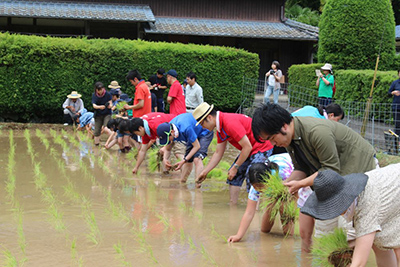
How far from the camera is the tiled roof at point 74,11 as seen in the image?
1884 cm

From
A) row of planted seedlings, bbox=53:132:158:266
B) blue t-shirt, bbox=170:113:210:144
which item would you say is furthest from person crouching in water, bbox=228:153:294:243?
blue t-shirt, bbox=170:113:210:144

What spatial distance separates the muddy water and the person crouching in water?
101 mm

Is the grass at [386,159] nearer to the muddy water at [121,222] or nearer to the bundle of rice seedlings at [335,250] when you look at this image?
the muddy water at [121,222]

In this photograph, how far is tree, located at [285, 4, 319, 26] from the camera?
92.7 ft

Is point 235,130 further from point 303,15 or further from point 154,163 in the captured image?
point 303,15

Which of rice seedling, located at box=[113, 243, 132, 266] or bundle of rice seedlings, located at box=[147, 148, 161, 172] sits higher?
rice seedling, located at box=[113, 243, 132, 266]

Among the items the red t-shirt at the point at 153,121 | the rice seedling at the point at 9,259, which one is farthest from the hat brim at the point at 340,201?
the red t-shirt at the point at 153,121

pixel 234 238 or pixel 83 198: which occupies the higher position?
pixel 234 238

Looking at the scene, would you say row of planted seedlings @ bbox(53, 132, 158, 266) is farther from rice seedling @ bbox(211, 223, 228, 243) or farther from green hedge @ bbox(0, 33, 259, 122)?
green hedge @ bbox(0, 33, 259, 122)

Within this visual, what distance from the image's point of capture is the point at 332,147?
147 inches

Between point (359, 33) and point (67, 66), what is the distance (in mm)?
8535

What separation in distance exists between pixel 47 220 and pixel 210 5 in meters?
17.6

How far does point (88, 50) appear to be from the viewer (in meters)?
14.9

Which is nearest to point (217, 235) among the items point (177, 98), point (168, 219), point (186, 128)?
point (168, 219)
